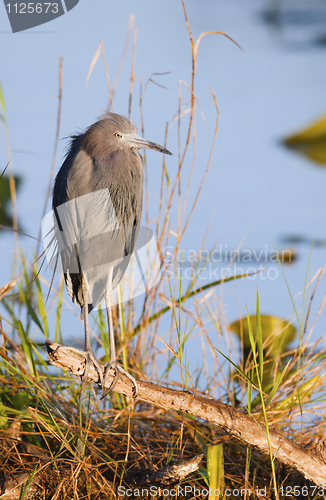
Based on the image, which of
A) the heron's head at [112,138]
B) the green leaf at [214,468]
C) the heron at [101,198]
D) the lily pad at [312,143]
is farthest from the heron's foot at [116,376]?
the lily pad at [312,143]

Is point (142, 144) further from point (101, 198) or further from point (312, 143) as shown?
point (312, 143)

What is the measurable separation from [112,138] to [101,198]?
215 mm

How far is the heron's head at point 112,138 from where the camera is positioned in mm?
1358

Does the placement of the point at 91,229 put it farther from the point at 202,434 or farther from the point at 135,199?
the point at 202,434

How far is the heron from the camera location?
1337 mm

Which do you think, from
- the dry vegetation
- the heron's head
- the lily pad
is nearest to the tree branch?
the dry vegetation

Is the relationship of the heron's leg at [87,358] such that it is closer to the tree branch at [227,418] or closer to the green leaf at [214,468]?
the tree branch at [227,418]

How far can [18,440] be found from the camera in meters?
1.36

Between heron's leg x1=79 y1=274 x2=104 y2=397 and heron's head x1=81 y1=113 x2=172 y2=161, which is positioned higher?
heron's head x1=81 y1=113 x2=172 y2=161

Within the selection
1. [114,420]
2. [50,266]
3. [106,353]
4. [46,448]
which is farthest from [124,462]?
[50,266]

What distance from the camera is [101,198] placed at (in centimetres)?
134

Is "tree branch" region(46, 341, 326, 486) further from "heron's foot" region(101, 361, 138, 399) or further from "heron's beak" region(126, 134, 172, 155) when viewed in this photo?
"heron's beak" region(126, 134, 172, 155)

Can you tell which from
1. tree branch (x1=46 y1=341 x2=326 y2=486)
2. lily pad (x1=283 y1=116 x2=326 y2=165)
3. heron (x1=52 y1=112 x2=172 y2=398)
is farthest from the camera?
lily pad (x1=283 y1=116 x2=326 y2=165)

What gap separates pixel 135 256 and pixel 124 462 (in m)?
0.86
